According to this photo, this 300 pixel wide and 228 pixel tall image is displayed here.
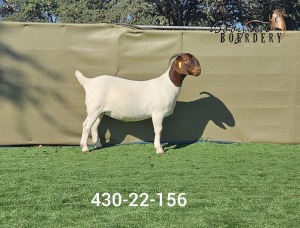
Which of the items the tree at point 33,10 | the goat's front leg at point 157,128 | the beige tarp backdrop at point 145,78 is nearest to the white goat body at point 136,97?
the goat's front leg at point 157,128

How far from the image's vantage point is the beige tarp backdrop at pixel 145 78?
7.36 metres

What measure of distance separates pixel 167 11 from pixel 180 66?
18730 millimetres

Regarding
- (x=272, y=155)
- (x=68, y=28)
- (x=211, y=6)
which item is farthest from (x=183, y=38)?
(x=211, y=6)

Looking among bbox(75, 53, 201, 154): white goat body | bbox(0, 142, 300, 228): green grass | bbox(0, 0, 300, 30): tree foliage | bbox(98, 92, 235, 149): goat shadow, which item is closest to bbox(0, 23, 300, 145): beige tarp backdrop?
bbox(98, 92, 235, 149): goat shadow

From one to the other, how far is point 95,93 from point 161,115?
39.5 inches

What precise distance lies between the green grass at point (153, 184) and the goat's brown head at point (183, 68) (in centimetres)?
109

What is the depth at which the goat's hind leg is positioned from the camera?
277 inches

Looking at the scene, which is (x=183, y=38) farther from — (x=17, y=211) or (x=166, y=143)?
(x=17, y=211)

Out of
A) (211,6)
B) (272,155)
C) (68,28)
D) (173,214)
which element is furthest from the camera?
(211,6)

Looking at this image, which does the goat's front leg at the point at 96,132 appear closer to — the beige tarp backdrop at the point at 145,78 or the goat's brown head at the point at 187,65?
the beige tarp backdrop at the point at 145,78

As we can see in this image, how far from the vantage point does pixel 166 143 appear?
784 centimetres

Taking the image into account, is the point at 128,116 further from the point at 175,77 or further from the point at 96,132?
the point at 175,77

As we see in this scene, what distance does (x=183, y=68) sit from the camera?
7004 millimetres

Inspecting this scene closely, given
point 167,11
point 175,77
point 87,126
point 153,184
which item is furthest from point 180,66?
point 167,11
